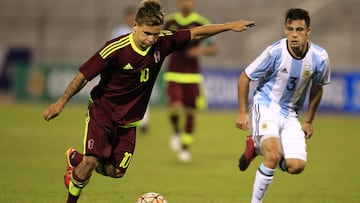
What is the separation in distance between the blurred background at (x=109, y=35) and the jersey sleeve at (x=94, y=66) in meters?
15.8

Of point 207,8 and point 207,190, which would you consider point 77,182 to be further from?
point 207,8

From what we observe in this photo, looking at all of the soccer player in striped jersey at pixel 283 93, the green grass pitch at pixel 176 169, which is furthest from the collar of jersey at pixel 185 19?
the soccer player in striped jersey at pixel 283 93

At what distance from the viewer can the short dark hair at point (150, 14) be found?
7508 millimetres

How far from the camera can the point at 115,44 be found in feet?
25.1

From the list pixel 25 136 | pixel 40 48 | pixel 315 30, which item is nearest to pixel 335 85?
pixel 315 30

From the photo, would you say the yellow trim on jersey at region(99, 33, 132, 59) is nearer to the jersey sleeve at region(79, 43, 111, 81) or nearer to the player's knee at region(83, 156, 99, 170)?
the jersey sleeve at region(79, 43, 111, 81)

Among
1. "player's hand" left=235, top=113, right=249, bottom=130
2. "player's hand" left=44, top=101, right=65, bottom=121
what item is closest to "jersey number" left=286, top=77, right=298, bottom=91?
"player's hand" left=235, top=113, right=249, bottom=130

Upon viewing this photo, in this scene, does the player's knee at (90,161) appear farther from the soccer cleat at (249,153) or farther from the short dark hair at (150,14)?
the soccer cleat at (249,153)

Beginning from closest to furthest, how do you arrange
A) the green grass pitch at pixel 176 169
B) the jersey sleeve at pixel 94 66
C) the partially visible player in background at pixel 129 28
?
the jersey sleeve at pixel 94 66
the green grass pitch at pixel 176 169
the partially visible player in background at pixel 129 28

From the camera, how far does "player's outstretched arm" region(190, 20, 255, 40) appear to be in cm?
765

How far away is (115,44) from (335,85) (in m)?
15.8

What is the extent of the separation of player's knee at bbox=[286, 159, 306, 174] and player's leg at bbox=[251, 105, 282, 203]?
0.14 metres

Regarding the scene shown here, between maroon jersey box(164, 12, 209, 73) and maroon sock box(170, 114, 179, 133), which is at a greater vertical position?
maroon jersey box(164, 12, 209, 73)

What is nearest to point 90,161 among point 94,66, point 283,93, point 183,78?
point 94,66
